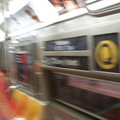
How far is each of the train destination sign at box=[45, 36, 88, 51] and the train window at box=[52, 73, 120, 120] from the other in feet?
1.07

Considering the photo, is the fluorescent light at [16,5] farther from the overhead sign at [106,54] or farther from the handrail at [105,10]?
the overhead sign at [106,54]

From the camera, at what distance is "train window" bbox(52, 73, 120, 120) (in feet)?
5.71

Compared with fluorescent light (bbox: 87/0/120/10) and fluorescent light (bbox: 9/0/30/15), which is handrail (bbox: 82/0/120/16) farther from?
fluorescent light (bbox: 9/0/30/15)

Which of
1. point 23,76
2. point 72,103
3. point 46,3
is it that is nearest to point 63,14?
point 46,3

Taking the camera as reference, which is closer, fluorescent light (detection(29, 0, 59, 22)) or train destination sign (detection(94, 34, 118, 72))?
train destination sign (detection(94, 34, 118, 72))

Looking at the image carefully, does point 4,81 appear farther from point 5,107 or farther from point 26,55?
point 26,55

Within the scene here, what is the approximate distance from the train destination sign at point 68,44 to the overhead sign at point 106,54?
18 centimetres

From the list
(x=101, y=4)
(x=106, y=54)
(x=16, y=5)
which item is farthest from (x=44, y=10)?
(x=106, y=54)

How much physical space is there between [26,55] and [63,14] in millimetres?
1276

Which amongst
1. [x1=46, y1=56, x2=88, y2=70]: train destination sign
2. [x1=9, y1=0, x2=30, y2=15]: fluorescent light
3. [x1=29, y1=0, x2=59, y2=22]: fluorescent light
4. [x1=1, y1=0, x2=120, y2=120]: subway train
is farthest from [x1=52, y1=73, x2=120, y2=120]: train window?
[x1=9, y1=0, x2=30, y2=15]: fluorescent light

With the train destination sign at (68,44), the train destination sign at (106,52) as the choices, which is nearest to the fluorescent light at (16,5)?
the train destination sign at (68,44)

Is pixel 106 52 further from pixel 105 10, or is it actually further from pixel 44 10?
pixel 44 10

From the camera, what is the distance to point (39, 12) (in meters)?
2.62

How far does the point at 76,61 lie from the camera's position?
1907mm
